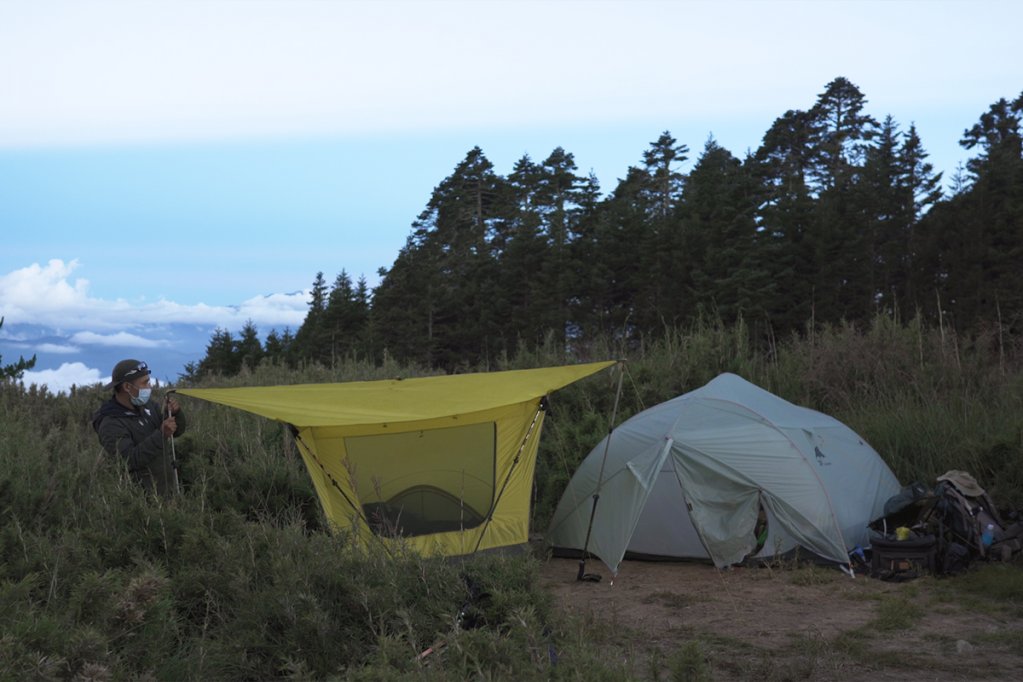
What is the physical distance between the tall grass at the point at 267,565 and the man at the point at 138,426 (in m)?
0.21

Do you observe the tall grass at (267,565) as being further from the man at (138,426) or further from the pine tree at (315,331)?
the pine tree at (315,331)

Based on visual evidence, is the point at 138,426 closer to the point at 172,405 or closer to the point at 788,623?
the point at 172,405

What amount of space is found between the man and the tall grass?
206 mm

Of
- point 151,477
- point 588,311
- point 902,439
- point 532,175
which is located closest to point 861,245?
point 588,311

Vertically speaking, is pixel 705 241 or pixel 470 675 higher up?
pixel 705 241

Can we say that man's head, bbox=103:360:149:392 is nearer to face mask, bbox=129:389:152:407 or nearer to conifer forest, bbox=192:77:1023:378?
face mask, bbox=129:389:152:407

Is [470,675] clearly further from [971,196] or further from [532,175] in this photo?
[532,175]

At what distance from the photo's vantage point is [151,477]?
7465 mm

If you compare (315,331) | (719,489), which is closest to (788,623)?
(719,489)

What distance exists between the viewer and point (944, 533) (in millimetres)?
8156

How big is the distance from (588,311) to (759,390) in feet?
123

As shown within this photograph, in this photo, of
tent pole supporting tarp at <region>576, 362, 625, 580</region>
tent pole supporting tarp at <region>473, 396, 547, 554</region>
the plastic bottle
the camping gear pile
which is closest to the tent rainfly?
tent pole supporting tarp at <region>473, 396, 547, 554</region>

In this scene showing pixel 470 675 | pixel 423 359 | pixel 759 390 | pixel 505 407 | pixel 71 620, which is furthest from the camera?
pixel 423 359

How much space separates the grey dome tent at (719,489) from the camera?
28.1ft
